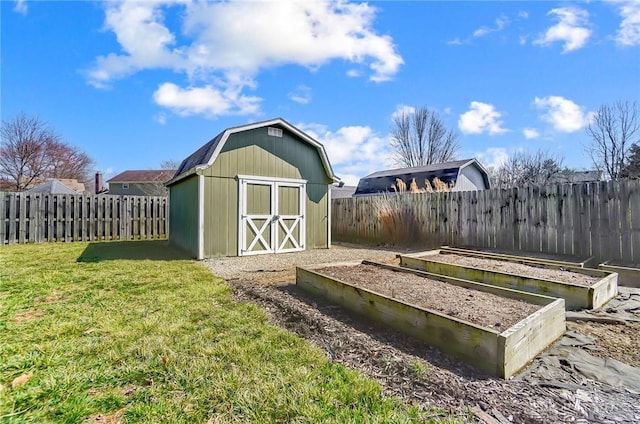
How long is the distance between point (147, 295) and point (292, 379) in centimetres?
296

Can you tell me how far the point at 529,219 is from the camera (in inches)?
290

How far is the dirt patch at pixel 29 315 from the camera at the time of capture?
10.1 feet

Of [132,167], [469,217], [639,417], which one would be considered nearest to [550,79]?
[469,217]

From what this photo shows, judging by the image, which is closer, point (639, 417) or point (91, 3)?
point (639, 417)

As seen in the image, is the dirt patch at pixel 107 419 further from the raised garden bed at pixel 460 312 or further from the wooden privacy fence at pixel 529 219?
the wooden privacy fence at pixel 529 219

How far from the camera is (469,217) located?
852cm

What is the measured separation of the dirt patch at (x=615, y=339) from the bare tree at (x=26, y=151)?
3376cm

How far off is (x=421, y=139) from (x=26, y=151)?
34752mm

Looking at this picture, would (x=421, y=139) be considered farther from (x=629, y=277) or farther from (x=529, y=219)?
(x=629, y=277)

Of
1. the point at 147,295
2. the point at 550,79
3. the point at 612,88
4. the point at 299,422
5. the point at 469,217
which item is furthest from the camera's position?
the point at 612,88

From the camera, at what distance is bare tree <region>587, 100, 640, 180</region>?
17.5m

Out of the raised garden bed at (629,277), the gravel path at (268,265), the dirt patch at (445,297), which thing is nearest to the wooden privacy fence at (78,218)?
the gravel path at (268,265)

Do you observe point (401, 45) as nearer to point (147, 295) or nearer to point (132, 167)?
point (147, 295)

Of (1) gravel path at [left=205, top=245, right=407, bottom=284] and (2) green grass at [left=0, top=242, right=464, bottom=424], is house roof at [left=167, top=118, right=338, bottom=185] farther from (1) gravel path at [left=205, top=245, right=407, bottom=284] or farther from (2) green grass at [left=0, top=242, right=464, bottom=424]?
(2) green grass at [left=0, top=242, right=464, bottom=424]
